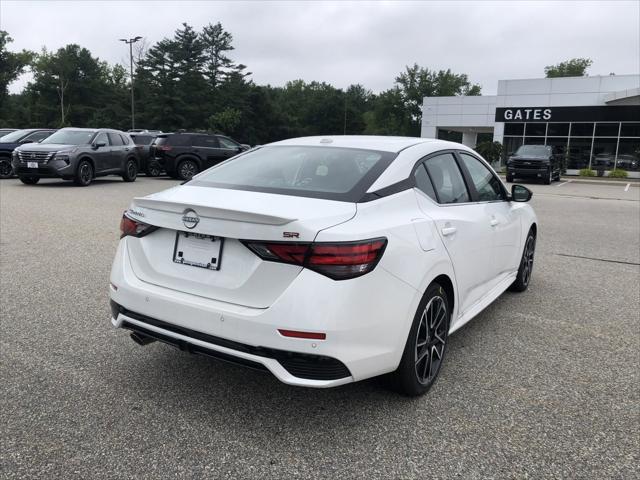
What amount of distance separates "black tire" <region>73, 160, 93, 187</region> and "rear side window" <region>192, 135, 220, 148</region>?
13.9 feet

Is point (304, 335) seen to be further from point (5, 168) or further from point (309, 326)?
point (5, 168)

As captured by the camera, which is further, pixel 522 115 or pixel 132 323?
pixel 522 115

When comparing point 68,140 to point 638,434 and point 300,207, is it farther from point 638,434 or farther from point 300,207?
point 638,434

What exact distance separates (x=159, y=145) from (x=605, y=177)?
87.7ft

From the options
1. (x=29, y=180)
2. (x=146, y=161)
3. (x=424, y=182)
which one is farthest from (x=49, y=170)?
(x=424, y=182)

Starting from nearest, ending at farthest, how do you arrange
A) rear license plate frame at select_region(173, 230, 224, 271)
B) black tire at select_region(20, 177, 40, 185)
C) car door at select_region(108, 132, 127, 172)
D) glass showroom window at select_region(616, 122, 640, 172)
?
rear license plate frame at select_region(173, 230, 224, 271) → black tire at select_region(20, 177, 40, 185) → car door at select_region(108, 132, 127, 172) → glass showroom window at select_region(616, 122, 640, 172)

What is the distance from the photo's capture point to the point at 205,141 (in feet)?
64.5

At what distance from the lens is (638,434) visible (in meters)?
2.96

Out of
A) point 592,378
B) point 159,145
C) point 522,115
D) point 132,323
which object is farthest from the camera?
point 522,115

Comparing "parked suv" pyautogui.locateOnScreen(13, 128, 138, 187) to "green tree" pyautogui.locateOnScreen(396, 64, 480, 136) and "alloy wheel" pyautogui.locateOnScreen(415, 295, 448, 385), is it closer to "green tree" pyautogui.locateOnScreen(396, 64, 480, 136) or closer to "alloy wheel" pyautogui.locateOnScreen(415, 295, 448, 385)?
"alloy wheel" pyautogui.locateOnScreen(415, 295, 448, 385)

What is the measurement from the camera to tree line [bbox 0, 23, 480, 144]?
70312mm

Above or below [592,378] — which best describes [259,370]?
above

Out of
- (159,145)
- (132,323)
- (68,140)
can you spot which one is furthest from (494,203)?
(159,145)

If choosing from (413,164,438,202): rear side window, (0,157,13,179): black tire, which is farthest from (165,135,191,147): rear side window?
(413,164,438,202): rear side window
